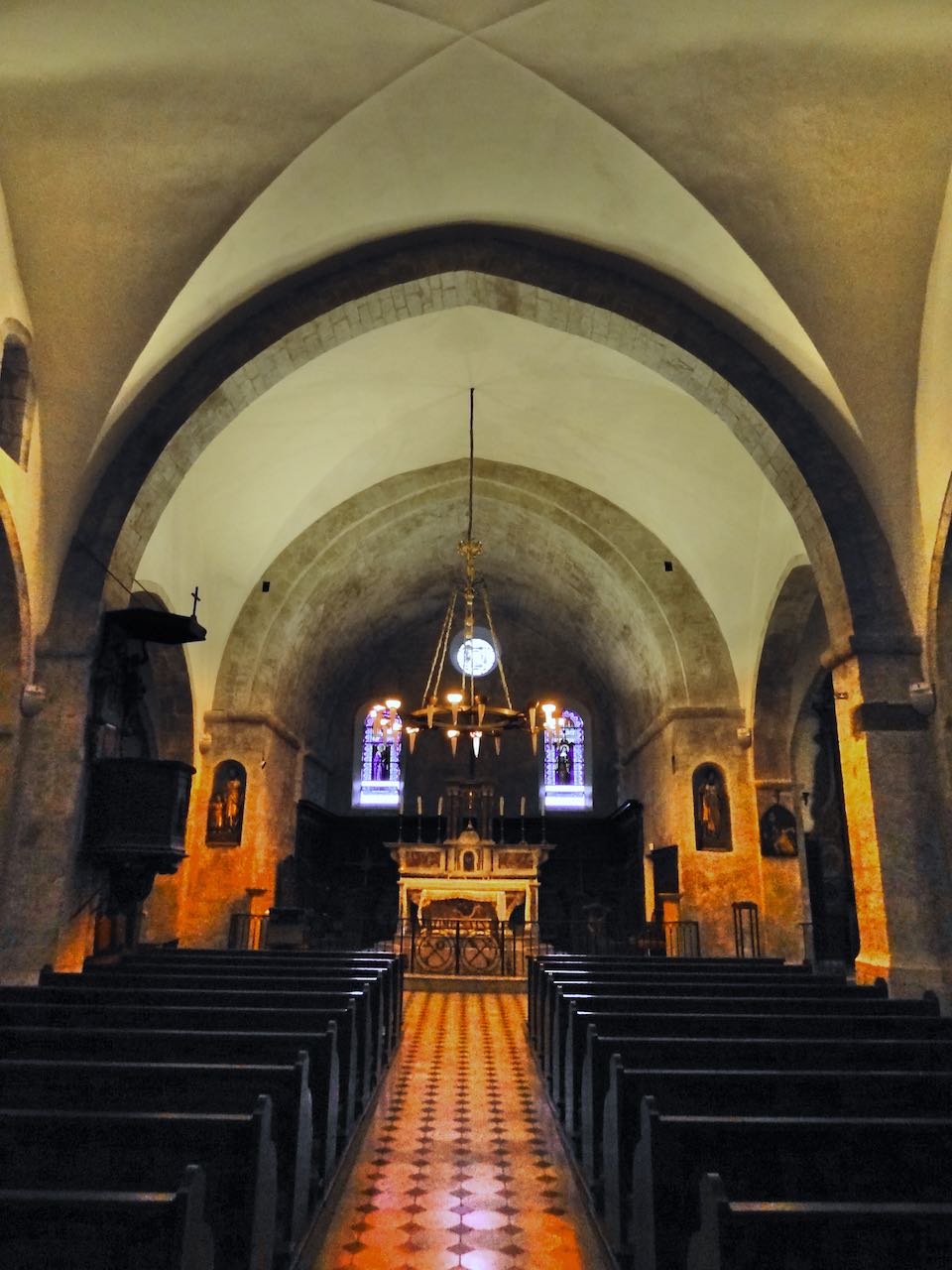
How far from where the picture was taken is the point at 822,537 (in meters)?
9.52

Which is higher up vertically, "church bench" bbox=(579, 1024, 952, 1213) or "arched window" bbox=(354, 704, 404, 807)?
"arched window" bbox=(354, 704, 404, 807)

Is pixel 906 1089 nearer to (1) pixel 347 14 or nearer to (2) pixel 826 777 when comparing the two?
(1) pixel 347 14

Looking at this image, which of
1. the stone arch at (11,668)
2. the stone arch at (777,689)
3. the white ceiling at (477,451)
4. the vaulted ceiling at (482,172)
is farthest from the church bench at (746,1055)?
the stone arch at (777,689)

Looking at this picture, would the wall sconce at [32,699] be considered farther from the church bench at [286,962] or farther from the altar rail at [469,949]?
the altar rail at [469,949]

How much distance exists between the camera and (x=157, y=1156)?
9.96ft

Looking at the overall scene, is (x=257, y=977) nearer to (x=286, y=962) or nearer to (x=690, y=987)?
(x=286, y=962)

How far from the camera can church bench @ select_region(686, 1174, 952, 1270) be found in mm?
2283

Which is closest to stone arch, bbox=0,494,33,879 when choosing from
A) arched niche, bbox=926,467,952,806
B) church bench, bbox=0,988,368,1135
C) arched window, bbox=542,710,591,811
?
church bench, bbox=0,988,368,1135

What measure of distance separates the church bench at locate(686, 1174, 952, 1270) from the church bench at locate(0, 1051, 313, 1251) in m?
1.87

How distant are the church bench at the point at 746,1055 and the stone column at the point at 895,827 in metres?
3.82

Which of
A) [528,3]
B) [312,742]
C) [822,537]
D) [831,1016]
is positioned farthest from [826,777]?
[528,3]

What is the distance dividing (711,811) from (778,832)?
1.09 meters

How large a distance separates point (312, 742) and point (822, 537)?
1322 cm

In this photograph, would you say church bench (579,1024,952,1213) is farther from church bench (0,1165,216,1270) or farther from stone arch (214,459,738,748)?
stone arch (214,459,738,748)
